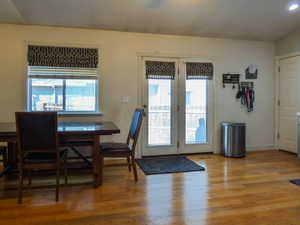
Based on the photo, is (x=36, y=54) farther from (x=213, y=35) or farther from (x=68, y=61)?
(x=213, y=35)

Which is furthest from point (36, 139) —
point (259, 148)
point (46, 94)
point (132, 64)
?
point (259, 148)

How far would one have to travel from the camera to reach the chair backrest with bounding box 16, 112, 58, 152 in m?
2.82

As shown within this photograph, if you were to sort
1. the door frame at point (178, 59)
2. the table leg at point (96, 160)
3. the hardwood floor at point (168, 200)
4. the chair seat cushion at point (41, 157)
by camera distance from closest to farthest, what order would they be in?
the hardwood floor at point (168, 200)
the chair seat cushion at point (41, 157)
the table leg at point (96, 160)
the door frame at point (178, 59)

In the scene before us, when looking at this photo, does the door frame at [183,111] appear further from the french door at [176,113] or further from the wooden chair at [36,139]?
the wooden chair at [36,139]

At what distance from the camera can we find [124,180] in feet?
11.8

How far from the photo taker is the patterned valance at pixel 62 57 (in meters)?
4.33

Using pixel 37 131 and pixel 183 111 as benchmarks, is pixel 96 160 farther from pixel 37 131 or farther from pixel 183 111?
pixel 183 111

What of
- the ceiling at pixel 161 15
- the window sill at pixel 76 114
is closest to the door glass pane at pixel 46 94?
the window sill at pixel 76 114

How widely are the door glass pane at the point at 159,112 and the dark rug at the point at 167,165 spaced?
41 centimetres

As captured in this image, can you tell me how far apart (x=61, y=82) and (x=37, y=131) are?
183 centimetres

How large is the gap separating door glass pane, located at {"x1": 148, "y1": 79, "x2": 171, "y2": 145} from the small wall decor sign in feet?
5.78

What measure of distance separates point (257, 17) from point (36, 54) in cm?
389

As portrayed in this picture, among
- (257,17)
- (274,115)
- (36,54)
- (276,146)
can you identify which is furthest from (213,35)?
(36,54)

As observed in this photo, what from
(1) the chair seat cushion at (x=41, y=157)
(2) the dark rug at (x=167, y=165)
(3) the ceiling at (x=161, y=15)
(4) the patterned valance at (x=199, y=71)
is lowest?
(2) the dark rug at (x=167, y=165)
